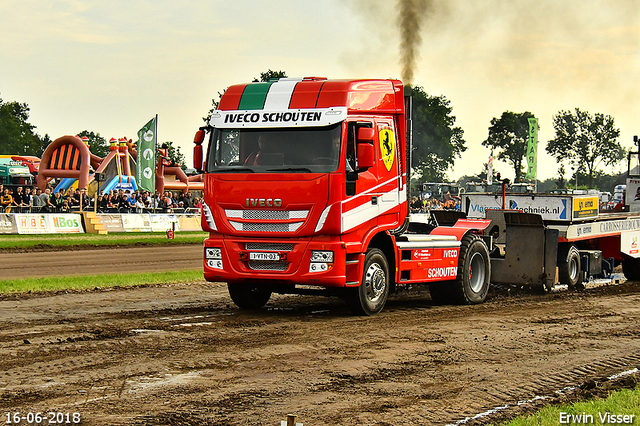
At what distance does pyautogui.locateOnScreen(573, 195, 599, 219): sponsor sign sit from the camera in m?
15.8

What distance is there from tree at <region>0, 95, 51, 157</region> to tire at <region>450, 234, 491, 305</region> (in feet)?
350

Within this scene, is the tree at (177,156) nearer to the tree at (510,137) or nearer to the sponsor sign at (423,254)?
the tree at (510,137)

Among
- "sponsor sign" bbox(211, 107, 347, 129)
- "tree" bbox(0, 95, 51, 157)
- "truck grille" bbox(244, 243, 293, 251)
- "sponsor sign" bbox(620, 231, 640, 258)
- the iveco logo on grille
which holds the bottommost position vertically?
"sponsor sign" bbox(620, 231, 640, 258)

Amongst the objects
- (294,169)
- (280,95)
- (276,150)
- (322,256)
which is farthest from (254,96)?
(322,256)

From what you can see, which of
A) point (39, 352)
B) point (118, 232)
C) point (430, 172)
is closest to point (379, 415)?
point (39, 352)

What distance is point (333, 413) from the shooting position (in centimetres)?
605

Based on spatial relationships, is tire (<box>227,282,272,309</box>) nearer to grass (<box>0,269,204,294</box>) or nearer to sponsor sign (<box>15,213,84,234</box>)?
grass (<box>0,269,204,294</box>)

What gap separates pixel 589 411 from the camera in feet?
20.1

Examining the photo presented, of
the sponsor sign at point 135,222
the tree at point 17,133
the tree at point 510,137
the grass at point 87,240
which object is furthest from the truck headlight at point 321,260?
the tree at point 17,133

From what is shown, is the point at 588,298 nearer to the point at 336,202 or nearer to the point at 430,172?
the point at 336,202

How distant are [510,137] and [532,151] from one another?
121ft

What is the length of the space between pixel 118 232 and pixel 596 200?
74.9 ft

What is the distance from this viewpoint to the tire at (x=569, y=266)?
50.9 feet

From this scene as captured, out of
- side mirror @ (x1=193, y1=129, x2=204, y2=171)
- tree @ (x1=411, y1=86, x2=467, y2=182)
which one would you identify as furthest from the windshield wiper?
tree @ (x1=411, y1=86, x2=467, y2=182)
